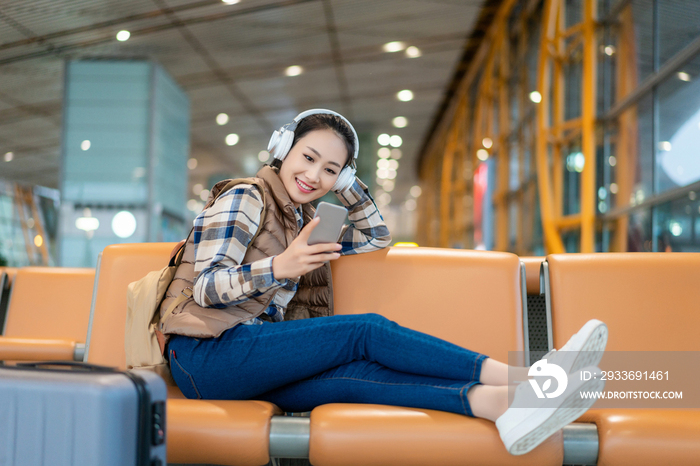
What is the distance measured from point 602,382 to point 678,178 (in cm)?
372

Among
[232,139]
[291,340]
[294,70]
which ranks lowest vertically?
[291,340]

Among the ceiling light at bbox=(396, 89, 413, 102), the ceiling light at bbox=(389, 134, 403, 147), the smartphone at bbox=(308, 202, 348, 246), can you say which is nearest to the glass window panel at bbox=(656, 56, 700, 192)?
the smartphone at bbox=(308, 202, 348, 246)

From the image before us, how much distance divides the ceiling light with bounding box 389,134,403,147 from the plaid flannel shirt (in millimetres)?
15379

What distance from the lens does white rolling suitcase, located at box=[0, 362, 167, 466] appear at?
1.23m

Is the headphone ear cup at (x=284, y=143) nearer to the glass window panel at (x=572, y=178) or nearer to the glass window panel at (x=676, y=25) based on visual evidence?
the glass window panel at (x=676, y=25)

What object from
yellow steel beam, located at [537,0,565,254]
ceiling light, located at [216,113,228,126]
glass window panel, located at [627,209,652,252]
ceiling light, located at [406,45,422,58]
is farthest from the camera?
ceiling light, located at [216,113,228,126]

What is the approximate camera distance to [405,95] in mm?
13141

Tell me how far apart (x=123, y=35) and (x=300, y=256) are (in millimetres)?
8312

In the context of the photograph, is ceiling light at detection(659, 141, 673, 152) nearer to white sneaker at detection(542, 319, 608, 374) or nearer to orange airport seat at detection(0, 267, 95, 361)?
white sneaker at detection(542, 319, 608, 374)

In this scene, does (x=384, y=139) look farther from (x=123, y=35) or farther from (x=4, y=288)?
(x=4, y=288)

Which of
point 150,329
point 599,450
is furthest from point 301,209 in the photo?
point 599,450

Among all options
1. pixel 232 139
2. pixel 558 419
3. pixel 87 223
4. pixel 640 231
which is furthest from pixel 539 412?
pixel 232 139

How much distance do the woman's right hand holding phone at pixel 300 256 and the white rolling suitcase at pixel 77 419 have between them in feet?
1.57

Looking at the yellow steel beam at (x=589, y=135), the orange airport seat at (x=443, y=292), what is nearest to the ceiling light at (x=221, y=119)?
the yellow steel beam at (x=589, y=135)
